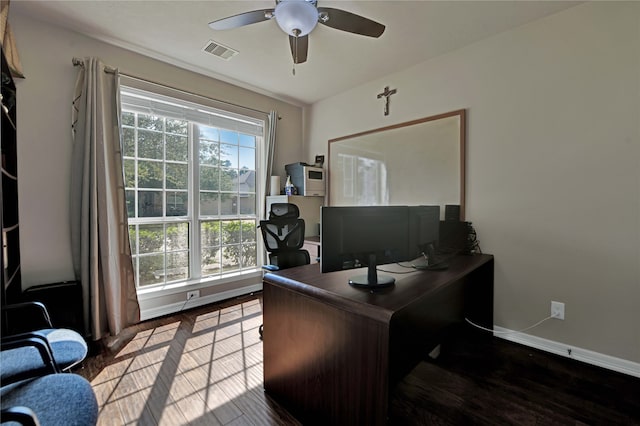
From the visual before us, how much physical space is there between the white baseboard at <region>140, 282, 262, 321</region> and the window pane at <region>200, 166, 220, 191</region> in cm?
131

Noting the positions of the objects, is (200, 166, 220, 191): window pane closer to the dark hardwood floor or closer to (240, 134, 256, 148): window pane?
(240, 134, 256, 148): window pane

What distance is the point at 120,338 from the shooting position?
244cm

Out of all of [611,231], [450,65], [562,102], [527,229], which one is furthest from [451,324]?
[450,65]

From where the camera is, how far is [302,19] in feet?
5.69

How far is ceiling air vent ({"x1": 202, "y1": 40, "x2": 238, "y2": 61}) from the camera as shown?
8.51ft

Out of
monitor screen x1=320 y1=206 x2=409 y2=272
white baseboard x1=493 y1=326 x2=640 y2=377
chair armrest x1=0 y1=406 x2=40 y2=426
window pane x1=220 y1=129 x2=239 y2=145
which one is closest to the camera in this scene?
chair armrest x1=0 y1=406 x2=40 y2=426

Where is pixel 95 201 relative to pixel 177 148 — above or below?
below

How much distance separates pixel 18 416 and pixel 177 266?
2478 mm

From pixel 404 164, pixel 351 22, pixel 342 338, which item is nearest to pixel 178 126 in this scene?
pixel 351 22

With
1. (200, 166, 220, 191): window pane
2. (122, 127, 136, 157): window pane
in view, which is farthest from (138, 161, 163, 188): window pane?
(200, 166, 220, 191): window pane

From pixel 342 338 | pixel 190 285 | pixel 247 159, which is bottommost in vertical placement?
pixel 190 285

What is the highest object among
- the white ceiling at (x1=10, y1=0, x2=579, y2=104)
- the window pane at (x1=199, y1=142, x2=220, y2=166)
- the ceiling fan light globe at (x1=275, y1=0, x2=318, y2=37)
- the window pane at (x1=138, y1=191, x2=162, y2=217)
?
the white ceiling at (x1=10, y1=0, x2=579, y2=104)

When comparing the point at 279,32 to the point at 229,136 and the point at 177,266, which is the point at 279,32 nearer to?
the point at 229,136

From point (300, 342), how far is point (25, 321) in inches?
80.7
